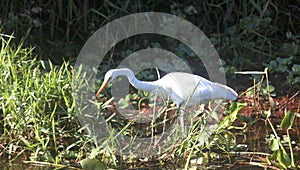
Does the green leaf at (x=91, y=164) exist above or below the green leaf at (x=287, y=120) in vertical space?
below

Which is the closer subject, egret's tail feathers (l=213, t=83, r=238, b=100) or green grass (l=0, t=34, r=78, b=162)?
green grass (l=0, t=34, r=78, b=162)

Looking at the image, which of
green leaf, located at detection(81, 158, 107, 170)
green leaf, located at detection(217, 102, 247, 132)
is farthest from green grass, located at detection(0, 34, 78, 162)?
green leaf, located at detection(217, 102, 247, 132)

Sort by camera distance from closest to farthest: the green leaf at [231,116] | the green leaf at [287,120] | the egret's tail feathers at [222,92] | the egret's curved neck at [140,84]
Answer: the green leaf at [287,120] → the green leaf at [231,116] → the egret's curved neck at [140,84] → the egret's tail feathers at [222,92]

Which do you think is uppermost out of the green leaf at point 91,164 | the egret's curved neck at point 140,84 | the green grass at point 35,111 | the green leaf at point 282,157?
the egret's curved neck at point 140,84

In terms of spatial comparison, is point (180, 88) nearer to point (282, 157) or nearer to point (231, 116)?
point (231, 116)

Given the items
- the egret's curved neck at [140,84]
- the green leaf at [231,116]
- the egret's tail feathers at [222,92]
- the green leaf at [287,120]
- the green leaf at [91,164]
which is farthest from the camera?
the egret's tail feathers at [222,92]

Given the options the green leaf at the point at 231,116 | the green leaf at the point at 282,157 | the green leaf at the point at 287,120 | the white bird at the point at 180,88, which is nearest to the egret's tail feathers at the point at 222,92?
the white bird at the point at 180,88

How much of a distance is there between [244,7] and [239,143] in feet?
5.03

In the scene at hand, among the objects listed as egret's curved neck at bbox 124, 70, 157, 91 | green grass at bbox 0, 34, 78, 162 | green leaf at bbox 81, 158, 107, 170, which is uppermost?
egret's curved neck at bbox 124, 70, 157, 91

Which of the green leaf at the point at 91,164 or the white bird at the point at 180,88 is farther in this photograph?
the white bird at the point at 180,88

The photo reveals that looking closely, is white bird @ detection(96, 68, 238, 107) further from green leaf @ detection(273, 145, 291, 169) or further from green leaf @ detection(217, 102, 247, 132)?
green leaf @ detection(273, 145, 291, 169)

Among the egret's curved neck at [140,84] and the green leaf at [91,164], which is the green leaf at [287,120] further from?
the green leaf at [91,164]

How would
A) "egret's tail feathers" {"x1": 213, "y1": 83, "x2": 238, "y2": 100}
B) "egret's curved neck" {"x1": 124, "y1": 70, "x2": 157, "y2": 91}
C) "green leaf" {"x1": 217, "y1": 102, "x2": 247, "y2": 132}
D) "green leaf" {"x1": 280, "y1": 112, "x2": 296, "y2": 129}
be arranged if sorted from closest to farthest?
1. "green leaf" {"x1": 280, "y1": 112, "x2": 296, "y2": 129}
2. "green leaf" {"x1": 217, "y1": 102, "x2": 247, "y2": 132}
3. "egret's curved neck" {"x1": 124, "y1": 70, "x2": 157, "y2": 91}
4. "egret's tail feathers" {"x1": 213, "y1": 83, "x2": 238, "y2": 100}

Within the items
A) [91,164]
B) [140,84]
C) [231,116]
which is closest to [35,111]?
[140,84]
